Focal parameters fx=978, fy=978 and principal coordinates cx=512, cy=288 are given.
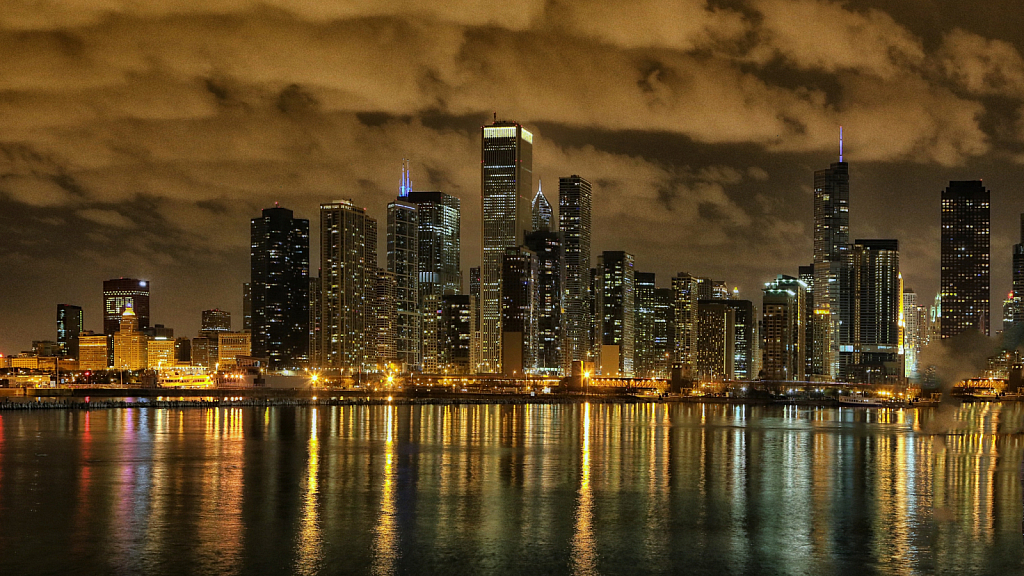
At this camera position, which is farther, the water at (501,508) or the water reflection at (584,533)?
the water at (501,508)

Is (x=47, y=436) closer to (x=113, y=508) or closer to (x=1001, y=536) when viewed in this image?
(x=113, y=508)

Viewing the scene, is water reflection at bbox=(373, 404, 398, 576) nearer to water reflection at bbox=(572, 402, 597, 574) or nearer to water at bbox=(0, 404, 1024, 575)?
water at bbox=(0, 404, 1024, 575)

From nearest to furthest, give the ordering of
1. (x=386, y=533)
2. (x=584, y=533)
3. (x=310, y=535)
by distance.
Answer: (x=310, y=535)
(x=386, y=533)
(x=584, y=533)

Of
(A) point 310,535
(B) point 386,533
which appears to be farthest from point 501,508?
(A) point 310,535

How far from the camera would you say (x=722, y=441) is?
83188 mm

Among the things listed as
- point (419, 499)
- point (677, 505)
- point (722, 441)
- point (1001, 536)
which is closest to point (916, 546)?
point (1001, 536)

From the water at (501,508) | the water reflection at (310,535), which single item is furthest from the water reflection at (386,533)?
the water reflection at (310,535)

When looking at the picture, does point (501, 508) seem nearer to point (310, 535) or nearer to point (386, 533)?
point (386, 533)

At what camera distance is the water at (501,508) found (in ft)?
100

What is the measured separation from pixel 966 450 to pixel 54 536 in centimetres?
6316

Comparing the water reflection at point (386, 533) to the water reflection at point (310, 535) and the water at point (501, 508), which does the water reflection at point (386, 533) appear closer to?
the water at point (501, 508)

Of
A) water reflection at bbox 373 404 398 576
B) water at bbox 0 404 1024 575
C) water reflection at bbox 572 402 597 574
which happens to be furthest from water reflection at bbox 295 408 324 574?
water reflection at bbox 572 402 597 574

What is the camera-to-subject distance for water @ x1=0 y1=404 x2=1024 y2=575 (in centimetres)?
3052

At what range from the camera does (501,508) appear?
4047 cm
